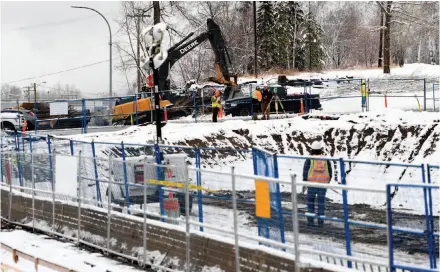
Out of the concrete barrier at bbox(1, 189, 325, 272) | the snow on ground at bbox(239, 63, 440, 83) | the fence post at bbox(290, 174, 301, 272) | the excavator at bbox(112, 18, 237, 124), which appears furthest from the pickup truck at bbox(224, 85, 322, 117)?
the fence post at bbox(290, 174, 301, 272)

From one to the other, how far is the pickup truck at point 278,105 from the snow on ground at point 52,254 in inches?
853

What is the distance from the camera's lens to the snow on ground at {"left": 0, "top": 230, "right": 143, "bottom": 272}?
12.4 m

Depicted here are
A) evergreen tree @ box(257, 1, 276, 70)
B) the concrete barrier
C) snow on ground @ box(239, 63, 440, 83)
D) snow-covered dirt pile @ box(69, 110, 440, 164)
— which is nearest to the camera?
the concrete barrier

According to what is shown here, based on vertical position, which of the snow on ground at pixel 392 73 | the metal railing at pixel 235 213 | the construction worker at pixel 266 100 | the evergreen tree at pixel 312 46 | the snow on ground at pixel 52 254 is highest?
the evergreen tree at pixel 312 46

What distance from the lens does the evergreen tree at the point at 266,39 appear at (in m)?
78.0

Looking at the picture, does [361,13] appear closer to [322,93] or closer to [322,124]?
[322,93]

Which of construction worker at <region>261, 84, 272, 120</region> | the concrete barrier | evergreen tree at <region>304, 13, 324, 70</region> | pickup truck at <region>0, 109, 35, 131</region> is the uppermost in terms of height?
evergreen tree at <region>304, 13, 324, 70</region>

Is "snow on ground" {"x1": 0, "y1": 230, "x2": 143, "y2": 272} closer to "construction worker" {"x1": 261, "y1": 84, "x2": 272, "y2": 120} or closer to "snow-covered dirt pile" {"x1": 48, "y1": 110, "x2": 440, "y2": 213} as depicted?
"snow-covered dirt pile" {"x1": 48, "y1": 110, "x2": 440, "y2": 213}

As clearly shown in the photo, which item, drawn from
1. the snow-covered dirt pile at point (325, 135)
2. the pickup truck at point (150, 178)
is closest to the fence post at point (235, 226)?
the pickup truck at point (150, 178)

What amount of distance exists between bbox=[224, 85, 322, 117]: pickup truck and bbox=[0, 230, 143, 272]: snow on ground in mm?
21655

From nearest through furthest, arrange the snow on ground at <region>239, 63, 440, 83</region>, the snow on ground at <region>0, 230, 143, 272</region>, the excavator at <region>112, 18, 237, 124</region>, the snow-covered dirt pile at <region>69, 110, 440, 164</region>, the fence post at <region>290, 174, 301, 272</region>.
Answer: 1. the fence post at <region>290, 174, 301, 272</region>
2. the snow on ground at <region>0, 230, 143, 272</region>
3. the snow-covered dirt pile at <region>69, 110, 440, 164</region>
4. the excavator at <region>112, 18, 237, 124</region>
5. the snow on ground at <region>239, 63, 440, 83</region>

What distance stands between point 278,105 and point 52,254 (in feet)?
84.3

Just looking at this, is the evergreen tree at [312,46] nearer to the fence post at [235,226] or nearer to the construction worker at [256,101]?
the construction worker at [256,101]

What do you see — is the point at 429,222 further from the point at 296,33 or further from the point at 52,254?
A: the point at 296,33
